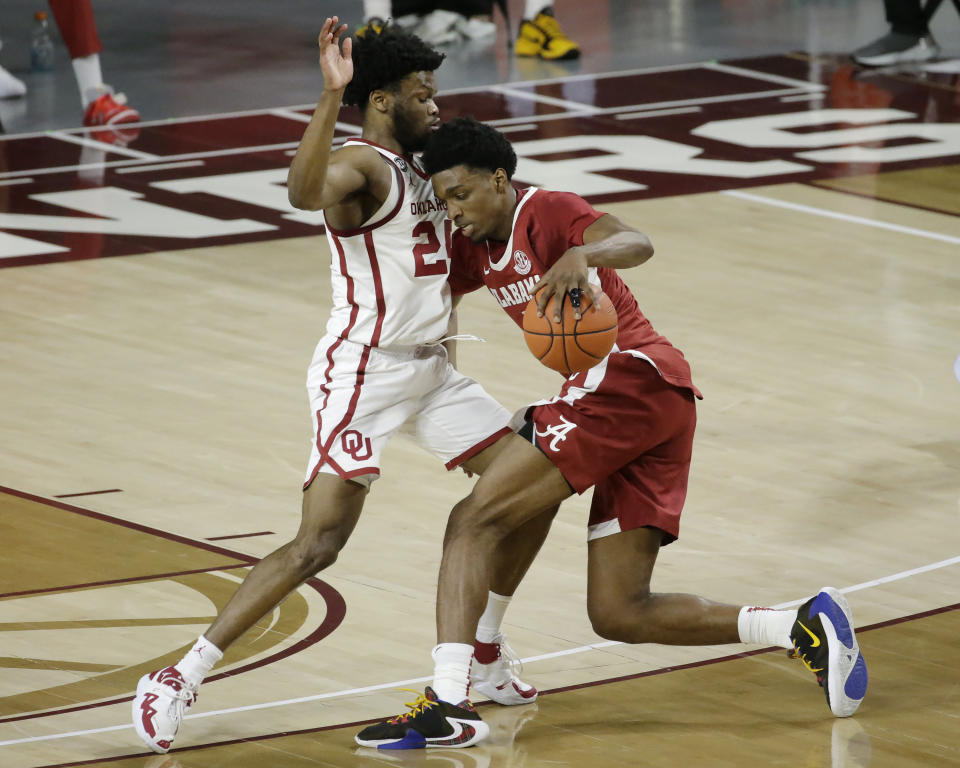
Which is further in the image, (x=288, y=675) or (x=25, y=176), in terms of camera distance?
(x=25, y=176)

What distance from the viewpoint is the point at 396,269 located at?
217 inches

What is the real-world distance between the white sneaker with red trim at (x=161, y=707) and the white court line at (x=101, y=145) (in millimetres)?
8741

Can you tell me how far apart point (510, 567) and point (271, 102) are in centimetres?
1028

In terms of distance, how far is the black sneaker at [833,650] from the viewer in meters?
5.31

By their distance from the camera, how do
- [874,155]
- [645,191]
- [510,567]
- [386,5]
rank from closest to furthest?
[510,567] → [645,191] → [874,155] → [386,5]

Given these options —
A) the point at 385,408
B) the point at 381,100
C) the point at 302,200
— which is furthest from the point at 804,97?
the point at 302,200

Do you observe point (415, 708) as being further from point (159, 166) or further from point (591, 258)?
point (159, 166)

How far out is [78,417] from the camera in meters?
8.38

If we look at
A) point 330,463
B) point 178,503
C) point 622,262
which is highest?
point 622,262

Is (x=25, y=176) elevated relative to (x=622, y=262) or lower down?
lower down

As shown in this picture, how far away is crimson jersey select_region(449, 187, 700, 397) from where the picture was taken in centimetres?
534

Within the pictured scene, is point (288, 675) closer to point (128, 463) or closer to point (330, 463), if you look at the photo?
point (330, 463)

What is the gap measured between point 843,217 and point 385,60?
697 cm

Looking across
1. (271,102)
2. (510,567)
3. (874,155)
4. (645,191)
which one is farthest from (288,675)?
(271,102)
